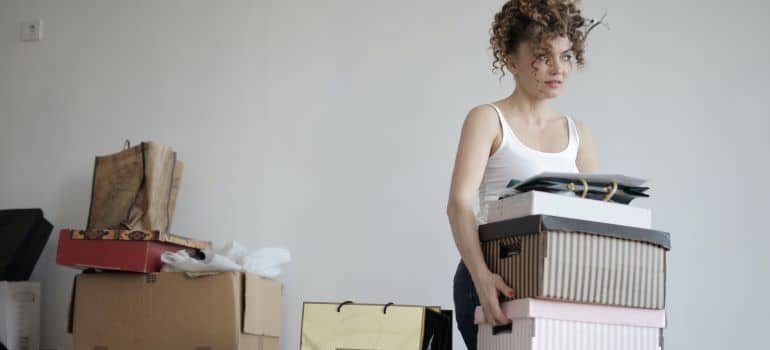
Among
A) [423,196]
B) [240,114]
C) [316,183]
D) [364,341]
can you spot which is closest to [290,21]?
[240,114]

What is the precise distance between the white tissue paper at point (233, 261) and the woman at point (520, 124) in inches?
46.6

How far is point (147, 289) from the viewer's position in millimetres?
2611

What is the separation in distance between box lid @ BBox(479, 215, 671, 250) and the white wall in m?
1.34

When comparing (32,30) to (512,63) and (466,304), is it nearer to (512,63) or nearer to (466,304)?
(512,63)

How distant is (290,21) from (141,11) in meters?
0.64

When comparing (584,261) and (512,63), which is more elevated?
(512,63)

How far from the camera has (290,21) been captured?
10.1ft

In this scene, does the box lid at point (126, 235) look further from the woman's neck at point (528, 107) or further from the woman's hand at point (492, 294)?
the woman's hand at point (492, 294)

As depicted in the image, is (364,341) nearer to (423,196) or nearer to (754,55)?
(423,196)

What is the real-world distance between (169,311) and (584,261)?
166cm

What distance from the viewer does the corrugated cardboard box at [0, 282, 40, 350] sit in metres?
2.96

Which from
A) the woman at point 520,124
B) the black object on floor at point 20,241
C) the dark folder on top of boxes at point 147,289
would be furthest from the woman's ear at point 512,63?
the black object on floor at point 20,241

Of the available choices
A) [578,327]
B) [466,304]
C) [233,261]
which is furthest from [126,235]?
[578,327]

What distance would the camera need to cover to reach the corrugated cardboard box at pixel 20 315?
2.96m
